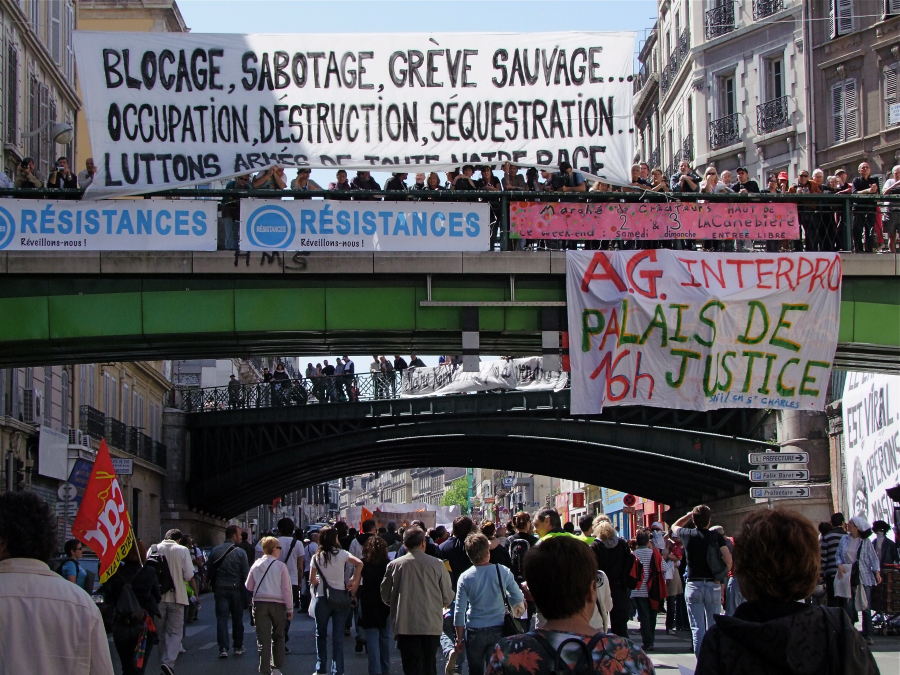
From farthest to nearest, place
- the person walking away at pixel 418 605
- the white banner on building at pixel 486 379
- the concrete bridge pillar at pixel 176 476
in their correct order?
1. the concrete bridge pillar at pixel 176 476
2. the white banner on building at pixel 486 379
3. the person walking away at pixel 418 605

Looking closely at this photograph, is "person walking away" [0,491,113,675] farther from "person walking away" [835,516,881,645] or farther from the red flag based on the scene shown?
"person walking away" [835,516,881,645]

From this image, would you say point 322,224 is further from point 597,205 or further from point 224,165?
point 597,205

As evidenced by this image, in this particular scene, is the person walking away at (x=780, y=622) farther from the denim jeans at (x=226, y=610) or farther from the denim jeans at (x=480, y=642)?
the denim jeans at (x=226, y=610)

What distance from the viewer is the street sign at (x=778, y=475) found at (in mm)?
17781

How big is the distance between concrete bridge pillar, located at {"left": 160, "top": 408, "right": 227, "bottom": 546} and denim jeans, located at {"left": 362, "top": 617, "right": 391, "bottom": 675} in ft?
117

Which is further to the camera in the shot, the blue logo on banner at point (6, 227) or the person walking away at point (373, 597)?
the blue logo on banner at point (6, 227)

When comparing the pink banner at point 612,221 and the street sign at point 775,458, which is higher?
the pink banner at point 612,221

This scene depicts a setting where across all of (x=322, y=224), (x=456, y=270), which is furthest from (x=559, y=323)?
(x=322, y=224)


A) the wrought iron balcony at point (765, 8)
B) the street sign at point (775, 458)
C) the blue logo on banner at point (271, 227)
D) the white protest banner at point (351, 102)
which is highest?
the wrought iron balcony at point (765, 8)

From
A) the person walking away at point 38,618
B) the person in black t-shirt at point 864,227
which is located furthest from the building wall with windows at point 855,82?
the person walking away at point 38,618

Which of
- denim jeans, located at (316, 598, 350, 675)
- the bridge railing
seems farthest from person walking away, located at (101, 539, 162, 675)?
the bridge railing

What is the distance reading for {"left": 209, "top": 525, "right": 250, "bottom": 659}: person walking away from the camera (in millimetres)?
15359

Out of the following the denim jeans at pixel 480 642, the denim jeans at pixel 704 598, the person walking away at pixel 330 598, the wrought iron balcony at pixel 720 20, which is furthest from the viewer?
the wrought iron balcony at pixel 720 20

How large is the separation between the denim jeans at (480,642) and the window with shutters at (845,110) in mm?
35503
